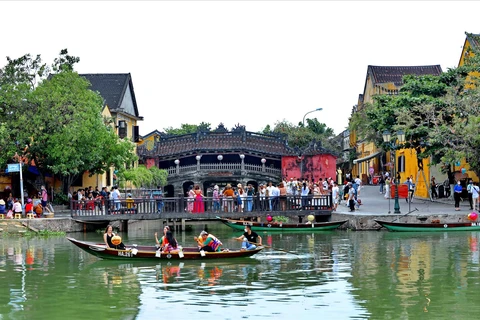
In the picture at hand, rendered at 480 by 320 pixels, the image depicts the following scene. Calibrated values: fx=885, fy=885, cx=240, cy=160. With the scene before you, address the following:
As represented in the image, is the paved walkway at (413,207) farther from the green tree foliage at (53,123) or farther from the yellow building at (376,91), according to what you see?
the yellow building at (376,91)

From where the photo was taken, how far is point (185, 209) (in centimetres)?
4341

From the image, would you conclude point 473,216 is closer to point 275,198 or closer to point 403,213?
Answer: point 403,213

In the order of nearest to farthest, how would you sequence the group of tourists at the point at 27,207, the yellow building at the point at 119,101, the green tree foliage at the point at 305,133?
the group of tourists at the point at 27,207, the yellow building at the point at 119,101, the green tree foliage at the point at 305,133

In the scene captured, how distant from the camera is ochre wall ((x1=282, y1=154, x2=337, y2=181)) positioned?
245 ft

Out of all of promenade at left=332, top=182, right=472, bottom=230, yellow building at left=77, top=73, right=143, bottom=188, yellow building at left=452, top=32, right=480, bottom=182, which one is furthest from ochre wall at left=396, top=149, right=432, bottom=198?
yellow building at left=77, top=73, right=143, bottom=188

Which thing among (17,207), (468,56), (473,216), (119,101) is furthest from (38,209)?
(468,56)

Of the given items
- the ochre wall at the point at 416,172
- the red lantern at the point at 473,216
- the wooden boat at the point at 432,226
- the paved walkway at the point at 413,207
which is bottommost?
the wooden boat at the point at 432,226

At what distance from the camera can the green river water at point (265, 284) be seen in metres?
19.4

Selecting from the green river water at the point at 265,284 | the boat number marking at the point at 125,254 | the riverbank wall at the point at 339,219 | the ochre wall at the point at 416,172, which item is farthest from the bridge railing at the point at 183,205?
the boat number marking at the point at 125,254

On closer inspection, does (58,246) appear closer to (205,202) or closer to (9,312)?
(205,202)

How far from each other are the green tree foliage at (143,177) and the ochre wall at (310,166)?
34.5ft

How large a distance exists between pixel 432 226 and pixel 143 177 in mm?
27611

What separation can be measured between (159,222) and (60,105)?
1576cm

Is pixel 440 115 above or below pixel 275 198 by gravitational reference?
above
